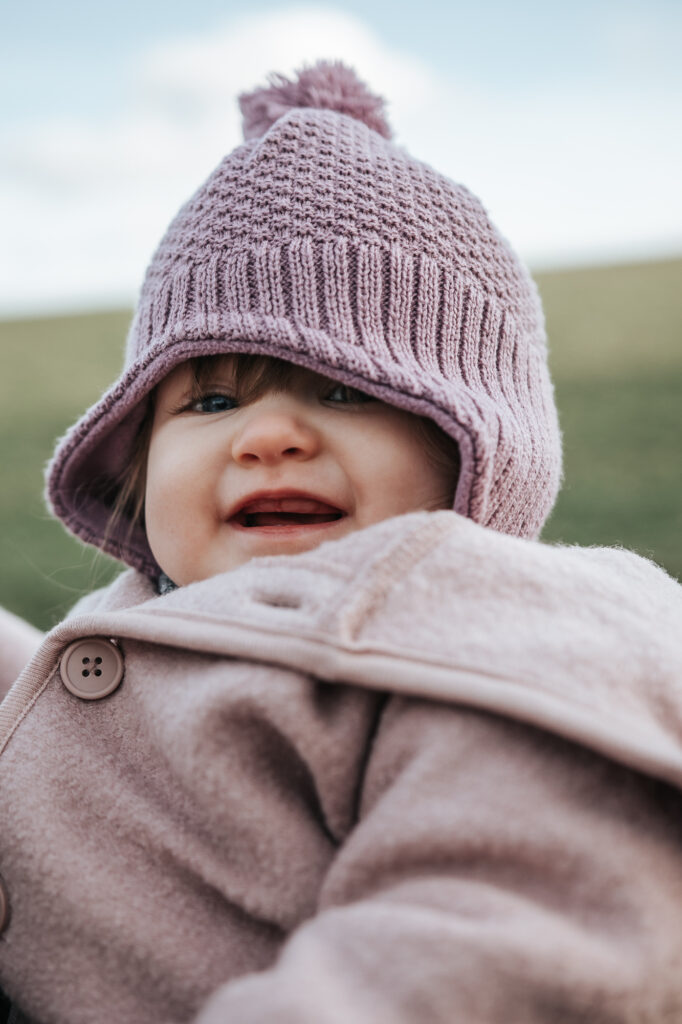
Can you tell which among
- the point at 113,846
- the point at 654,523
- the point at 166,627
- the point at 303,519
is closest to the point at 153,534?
the point at 303,519

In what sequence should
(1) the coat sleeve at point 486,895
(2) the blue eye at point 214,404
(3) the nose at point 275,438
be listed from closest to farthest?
(1) the coat sleeve at point 486,895 → (3) the nose at point 275,438 → (2) the blue eye at point 214,404

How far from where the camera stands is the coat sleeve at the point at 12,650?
1509 mm

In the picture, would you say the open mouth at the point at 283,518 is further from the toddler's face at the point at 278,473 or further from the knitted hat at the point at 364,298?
the knitted hat at the point at 364,298

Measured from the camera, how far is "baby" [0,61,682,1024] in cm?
69

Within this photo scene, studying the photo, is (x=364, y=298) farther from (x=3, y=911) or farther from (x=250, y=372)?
(x=3, y=911)

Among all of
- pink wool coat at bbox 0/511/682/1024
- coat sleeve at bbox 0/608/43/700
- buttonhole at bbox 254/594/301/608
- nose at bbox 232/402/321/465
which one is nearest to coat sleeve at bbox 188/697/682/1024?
pink wool coat at bbox 0/511/682/1024

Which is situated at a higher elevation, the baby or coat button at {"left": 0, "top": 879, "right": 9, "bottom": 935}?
the baby

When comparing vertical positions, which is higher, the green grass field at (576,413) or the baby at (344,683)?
the baby at (344,683)

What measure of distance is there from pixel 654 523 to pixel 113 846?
10.9 ft

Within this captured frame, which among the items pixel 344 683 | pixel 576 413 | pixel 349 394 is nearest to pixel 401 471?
pixel 349 394

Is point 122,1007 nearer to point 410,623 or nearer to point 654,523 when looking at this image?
point 410,623

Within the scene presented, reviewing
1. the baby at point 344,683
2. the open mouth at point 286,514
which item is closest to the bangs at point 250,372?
the baby at point 344,683

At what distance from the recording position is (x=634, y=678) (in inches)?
31.1

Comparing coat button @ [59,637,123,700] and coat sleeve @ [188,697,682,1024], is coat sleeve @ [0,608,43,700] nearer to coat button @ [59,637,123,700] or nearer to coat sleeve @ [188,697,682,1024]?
coat button @ [59,637,123,700]
